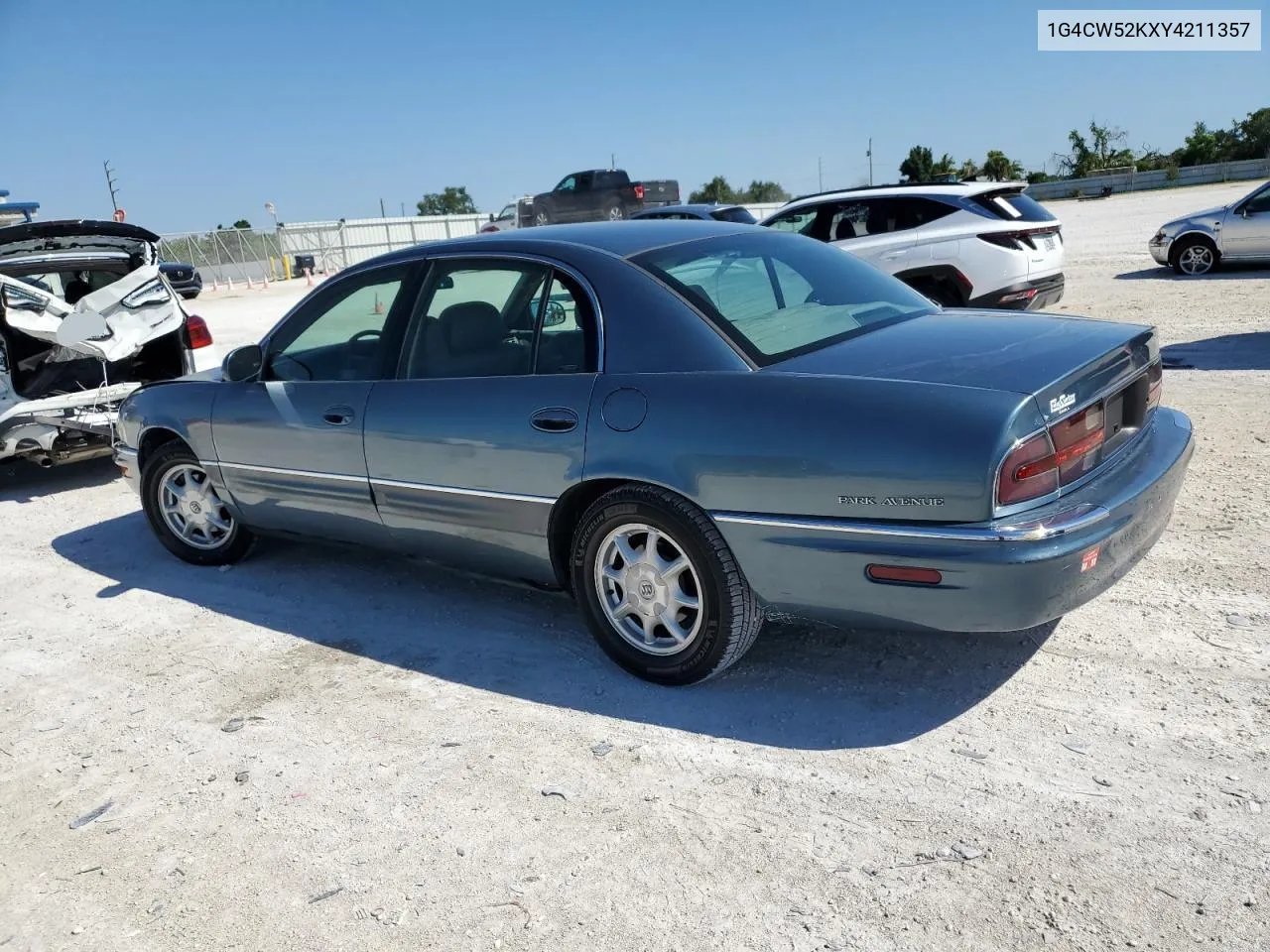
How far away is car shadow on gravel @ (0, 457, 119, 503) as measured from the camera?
758 cm

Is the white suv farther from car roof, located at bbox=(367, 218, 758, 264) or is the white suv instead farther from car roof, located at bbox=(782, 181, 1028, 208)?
→ car roof, located at bbox=(367, 218, 758, 264)

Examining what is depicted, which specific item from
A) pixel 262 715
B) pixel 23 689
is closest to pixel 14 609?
pixel 23 689

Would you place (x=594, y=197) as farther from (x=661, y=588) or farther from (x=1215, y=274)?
(x=661, y=588)

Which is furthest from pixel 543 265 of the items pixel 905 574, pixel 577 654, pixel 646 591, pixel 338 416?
pixel 905 574

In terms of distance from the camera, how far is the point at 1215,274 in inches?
565

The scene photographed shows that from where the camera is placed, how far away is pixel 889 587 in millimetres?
3094

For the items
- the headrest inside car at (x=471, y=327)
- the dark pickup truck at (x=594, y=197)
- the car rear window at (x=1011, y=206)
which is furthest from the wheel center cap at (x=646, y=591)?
the dark pickup truck at (x=594, y=197)

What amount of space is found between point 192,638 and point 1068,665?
3682mm

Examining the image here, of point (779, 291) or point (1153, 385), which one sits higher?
point (779, 291)

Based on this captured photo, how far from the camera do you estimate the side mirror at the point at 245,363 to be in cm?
499

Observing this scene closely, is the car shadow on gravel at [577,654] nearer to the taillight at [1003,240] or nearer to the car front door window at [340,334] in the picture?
the car front door window at [340,334]

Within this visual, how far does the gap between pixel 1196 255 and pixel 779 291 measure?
12998 millimetres

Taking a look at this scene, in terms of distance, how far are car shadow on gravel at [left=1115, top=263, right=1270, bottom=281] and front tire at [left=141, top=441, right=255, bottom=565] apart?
13312 mm

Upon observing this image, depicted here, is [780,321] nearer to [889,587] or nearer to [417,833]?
[889,587]
